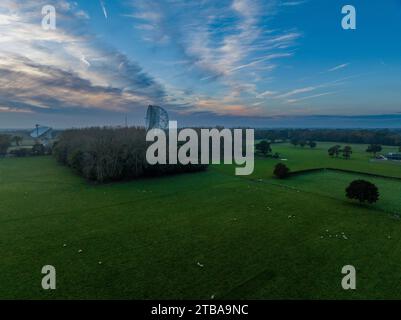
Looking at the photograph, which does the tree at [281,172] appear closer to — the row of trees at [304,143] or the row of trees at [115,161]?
the row of trees at [115,161]

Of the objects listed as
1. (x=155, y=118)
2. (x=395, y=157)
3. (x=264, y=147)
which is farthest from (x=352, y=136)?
(x=155, y=118)

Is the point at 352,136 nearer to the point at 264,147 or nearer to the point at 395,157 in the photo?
the point at 395,157

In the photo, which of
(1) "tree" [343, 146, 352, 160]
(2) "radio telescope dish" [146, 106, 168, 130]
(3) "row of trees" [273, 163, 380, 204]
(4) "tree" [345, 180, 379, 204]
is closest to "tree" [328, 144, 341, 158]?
(1) "tree" [343, 146, 352, 160]

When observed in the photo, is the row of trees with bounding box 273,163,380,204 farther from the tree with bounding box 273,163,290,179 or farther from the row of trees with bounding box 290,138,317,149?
the row of trees with bounding box 290,138,317,149
